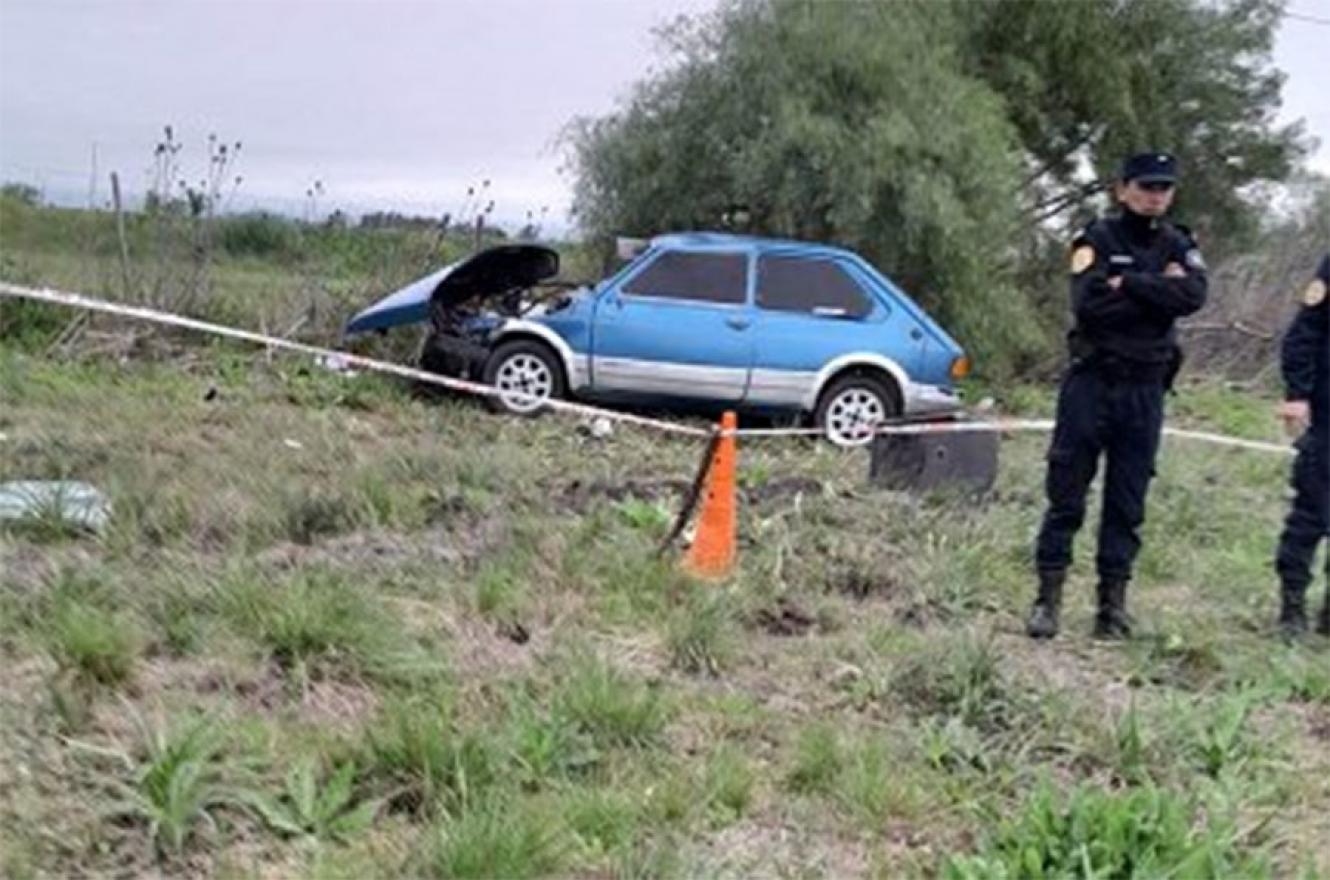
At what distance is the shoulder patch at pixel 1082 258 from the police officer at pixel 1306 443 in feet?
3.29

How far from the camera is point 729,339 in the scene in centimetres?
1012

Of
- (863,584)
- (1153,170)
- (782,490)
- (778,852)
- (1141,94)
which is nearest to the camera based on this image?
(778,852)

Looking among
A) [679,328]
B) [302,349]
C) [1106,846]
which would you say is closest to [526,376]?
[679,328]

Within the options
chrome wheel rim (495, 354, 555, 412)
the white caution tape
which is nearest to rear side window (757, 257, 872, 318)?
the white caution tape

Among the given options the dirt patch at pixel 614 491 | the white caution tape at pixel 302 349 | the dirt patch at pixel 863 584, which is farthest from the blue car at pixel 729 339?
the dirt patch at pixel 863 584

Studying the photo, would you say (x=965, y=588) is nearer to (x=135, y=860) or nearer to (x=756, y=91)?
(x=135, y=860)

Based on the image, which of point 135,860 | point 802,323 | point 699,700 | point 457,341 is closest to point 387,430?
point 457,341

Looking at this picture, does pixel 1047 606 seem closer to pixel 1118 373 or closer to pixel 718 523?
pixel 1118 373

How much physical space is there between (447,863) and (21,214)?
907 centimetres

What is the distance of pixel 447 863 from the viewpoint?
9.66 feet

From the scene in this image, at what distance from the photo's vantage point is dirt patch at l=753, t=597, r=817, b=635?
5.05 metres

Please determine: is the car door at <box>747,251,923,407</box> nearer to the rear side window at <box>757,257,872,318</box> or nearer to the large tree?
the rear side window at <box>757,257,872,318</box>

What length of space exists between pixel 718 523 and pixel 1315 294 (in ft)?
8.12

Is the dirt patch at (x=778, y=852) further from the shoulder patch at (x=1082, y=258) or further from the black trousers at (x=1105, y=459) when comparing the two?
the shoulder patch at (x=1082, y=258)
